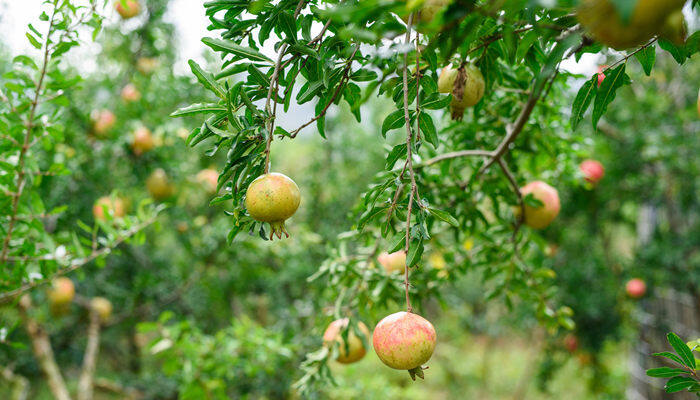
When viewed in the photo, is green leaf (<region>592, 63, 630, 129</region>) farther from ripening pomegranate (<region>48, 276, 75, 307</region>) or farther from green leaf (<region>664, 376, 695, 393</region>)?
ripening pomegranate (<region>48, 276, 75, 307</region>)

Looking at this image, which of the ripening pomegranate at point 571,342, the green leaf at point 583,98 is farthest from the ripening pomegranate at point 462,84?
the ripening pomegranate at point 571,342

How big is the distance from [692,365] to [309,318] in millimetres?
2634

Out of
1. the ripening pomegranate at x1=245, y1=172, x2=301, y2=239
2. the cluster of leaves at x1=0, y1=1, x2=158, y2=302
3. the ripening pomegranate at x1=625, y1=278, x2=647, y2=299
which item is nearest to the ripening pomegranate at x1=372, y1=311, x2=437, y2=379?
the ripening pomegranate at x1=245, y1=172, x2=301, y2=239

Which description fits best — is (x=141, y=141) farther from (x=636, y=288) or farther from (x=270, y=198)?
(x=636, y=288)

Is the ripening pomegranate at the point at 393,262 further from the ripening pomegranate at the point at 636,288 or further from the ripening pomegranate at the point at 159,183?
the ripening pomegranate at the point at 636,288

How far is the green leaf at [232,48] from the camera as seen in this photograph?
82 cm

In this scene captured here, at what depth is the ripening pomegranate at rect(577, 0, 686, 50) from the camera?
1.55 ft

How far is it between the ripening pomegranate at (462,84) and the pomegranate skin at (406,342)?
50 centimetres

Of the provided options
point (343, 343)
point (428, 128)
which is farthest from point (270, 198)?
point (343, 343)

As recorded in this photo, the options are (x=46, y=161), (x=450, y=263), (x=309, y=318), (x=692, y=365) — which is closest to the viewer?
(x=692, y=365)

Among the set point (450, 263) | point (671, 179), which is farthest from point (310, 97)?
point (671, 179)

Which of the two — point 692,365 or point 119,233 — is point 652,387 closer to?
point 692,365

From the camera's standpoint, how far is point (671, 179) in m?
3.40

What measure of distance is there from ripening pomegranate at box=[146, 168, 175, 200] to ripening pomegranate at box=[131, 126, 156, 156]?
0.82 ft
